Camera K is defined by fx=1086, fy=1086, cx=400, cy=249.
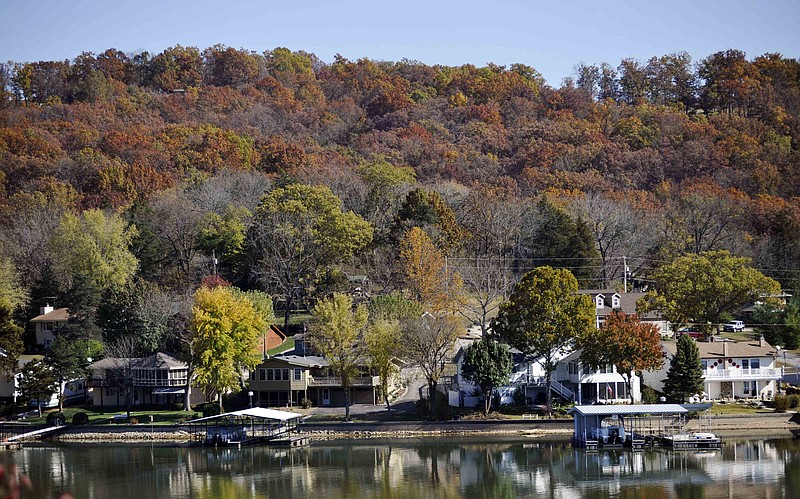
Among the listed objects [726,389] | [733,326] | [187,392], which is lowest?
[726,389]

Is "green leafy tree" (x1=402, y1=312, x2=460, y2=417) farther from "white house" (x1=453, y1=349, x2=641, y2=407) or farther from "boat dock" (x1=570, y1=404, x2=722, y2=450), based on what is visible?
"boat dock" (x1=570, y1=404, x2=722, y2=450)

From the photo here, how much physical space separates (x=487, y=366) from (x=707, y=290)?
1857cm

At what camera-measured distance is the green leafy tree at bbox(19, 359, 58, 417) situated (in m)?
63.2

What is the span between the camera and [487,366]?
190ft

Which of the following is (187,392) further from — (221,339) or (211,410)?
(221,339)

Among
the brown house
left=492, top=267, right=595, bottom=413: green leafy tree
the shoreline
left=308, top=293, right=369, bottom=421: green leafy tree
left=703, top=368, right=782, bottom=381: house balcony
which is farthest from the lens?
the brown house

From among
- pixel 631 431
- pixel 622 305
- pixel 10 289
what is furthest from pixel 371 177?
pixel 631 431

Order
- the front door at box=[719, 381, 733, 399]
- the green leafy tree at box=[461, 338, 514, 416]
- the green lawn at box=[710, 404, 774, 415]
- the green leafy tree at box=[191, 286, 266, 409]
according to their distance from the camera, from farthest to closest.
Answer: the front door at box=[719, 381, 733, 399] < the green leafy tree at box=[191, 286, 266, 409] < the green lawn at box=[710, 404, 774, 415] < the green leafy tree at box=[461, 338, 514, 416]

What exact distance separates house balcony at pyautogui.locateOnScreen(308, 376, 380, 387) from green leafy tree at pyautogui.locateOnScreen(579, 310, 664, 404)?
12818mm

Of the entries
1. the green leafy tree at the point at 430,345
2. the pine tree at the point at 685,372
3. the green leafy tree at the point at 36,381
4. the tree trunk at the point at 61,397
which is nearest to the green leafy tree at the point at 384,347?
the green leafy tree at the point at 430,345

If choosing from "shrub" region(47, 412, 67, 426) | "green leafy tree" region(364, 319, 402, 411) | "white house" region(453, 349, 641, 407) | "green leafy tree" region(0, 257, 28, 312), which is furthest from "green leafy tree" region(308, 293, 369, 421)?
"green leafy tree" region(0, 257, 28, 312)

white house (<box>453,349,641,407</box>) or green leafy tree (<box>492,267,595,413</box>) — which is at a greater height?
green leafy tree (<box>492,267,595,413</box>)

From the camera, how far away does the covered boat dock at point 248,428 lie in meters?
57.7

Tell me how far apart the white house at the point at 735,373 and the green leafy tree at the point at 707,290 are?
659 cm
